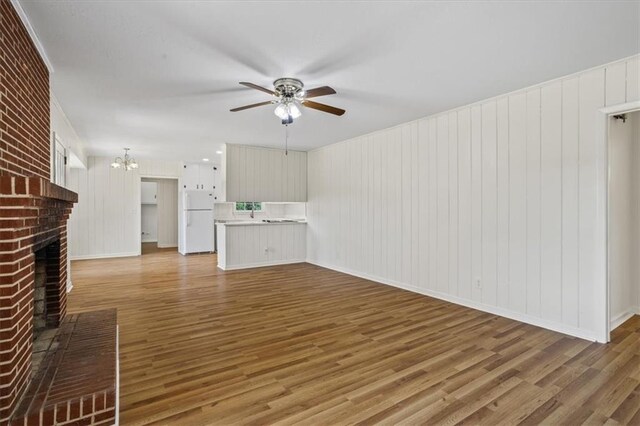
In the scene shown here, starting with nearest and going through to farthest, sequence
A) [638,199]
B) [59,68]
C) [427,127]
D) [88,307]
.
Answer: [59,68]
[638,199]
[88,307]
[427,127]

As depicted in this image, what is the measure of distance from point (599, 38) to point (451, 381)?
278 cm

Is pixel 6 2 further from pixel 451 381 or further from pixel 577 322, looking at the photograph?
pixel 577 322

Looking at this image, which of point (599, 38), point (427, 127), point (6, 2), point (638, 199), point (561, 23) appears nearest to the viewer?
point (6, 2)

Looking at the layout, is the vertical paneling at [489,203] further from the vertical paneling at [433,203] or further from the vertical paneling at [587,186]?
the vertical paneling at [587,186]

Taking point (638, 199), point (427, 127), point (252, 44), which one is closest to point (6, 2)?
point (252, 44)

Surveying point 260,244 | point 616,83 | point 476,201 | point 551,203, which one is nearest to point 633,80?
point 616,83

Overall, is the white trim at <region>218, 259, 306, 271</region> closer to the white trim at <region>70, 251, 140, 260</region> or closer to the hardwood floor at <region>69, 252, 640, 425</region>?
the hardwood floor at <region>69, 252, 640, 425</region>

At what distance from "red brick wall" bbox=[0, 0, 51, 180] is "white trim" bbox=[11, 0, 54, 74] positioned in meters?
0.03

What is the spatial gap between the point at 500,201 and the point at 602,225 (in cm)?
95

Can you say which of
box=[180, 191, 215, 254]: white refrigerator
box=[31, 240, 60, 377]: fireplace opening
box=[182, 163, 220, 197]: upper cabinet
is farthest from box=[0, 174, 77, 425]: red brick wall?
box=[182, 163, 220, 197]: upper cabinet

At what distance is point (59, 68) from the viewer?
2863 mm

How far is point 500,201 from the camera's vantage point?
368cm

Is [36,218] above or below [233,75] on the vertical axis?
below

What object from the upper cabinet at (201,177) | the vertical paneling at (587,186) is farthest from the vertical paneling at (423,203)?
the upper cabinet at (201,177)
